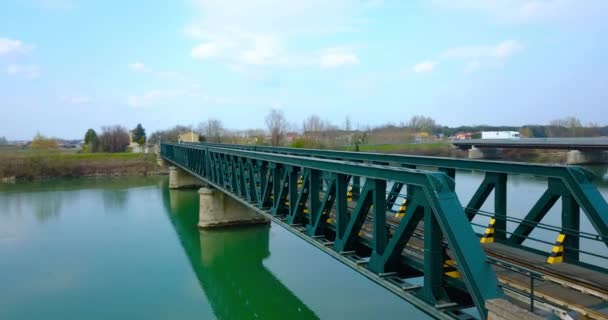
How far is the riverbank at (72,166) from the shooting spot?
6488 cm

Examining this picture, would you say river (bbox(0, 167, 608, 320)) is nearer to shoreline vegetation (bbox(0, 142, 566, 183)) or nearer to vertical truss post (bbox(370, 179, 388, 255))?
vertical truss post (bbox(370, 179, 388, 255))

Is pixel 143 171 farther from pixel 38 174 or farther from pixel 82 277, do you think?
pixel 82 277

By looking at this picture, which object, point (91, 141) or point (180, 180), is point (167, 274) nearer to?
point (180, 180)

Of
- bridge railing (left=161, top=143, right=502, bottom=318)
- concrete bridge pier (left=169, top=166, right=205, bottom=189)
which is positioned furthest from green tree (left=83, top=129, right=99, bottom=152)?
bridge railing (left=161, top=143, right=502, bottom=318)

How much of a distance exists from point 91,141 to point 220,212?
97.0 metres

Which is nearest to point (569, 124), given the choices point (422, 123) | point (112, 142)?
point (422, 123)

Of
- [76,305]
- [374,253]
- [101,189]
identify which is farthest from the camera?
[101,189]

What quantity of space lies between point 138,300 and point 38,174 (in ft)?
192

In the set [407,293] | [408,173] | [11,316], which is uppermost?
[408,173]

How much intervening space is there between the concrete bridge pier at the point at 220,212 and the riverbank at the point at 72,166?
152ft

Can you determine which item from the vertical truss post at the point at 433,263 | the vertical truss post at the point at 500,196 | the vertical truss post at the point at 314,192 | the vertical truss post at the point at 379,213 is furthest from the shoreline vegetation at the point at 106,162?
the vertical truss post at the point at 433,263

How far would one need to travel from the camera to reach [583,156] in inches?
2184

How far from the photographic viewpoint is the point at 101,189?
52.4 metres

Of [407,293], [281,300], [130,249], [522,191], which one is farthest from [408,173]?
[522,191]
